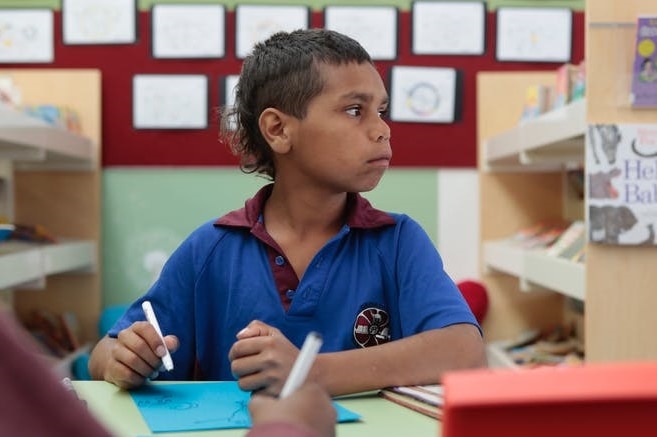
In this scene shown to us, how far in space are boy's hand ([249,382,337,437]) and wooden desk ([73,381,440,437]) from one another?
17 cm

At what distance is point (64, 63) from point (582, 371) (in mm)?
3156

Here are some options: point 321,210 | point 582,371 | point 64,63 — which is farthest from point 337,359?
point 64,63

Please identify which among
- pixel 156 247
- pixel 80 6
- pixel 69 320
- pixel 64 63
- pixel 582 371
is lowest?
pixel 69 320

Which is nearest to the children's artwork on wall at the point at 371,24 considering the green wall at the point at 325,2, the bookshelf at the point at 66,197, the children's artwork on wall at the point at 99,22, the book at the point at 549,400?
the green wall at the point at 325,2

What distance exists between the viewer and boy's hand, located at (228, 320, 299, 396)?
0.84m

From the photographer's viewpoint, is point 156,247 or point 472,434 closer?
point 472,434

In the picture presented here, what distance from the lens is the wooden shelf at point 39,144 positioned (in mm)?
2346

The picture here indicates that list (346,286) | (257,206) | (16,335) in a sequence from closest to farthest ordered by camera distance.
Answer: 1. (16,335)
2. (346,286)
3. (257,206)

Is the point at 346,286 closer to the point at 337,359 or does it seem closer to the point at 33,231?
the point at 337,359

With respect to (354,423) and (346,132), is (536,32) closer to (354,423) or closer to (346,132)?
(346,132)

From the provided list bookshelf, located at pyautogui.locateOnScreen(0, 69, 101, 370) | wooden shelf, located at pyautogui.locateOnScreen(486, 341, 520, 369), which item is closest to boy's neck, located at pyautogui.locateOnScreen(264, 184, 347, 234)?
wooden shelf, located at pyautogui.locateOnScreen(486, 341, 520, 369)

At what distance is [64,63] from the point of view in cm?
334

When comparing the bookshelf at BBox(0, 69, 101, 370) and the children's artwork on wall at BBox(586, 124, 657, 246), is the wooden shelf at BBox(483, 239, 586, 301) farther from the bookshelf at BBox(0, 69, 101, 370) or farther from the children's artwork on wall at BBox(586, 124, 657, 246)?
the bookshelf at BBox(0, 69, 101, 370)

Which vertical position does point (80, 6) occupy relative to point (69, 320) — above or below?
above
